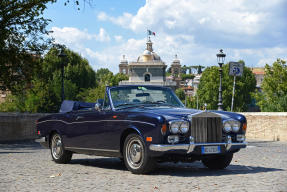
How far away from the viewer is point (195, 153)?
8648mm

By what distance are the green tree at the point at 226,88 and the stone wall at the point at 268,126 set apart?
226ft

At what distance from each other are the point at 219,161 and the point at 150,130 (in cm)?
201

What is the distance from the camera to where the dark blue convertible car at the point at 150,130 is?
8.54 meters

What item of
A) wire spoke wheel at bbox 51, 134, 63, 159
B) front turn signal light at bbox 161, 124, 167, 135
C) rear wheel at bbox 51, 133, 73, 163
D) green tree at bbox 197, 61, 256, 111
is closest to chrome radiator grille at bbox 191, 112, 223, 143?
front turn signal light at bbox 161, 124, 167, 135

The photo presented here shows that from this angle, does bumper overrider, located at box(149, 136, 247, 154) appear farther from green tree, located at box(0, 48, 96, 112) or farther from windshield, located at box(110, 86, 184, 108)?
green tree, located at box(0, 48, 96, 112)

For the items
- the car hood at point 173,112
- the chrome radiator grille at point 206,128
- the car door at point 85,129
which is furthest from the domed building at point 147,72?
the chrome radiator grille at point 206,128

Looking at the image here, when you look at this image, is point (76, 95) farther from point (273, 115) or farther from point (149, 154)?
point (149, 154)

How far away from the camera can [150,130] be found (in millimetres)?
8555

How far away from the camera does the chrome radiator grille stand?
8.75 metres

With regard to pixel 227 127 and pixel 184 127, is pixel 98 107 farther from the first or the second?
pixel 227 127

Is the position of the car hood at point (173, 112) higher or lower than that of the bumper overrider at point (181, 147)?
higher

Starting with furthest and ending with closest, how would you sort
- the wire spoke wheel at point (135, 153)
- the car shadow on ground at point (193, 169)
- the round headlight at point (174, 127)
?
the car shadow on ground at point (193, 169) → the wire spoke wheel at point (135, 153) → the round headlight at point (174, 127)

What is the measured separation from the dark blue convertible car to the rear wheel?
312mm

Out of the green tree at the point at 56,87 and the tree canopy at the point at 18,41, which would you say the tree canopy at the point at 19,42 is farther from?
the green tree at the point at 56,87
